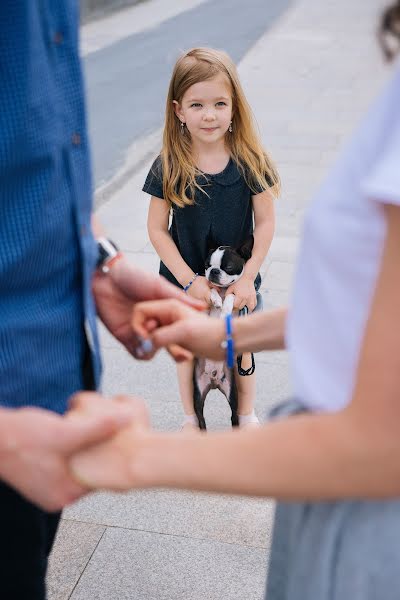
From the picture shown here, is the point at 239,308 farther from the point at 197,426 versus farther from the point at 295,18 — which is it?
the point at 295,18

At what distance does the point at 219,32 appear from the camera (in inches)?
551

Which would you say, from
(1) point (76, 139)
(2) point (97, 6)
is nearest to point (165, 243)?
(1) point (76, 139)

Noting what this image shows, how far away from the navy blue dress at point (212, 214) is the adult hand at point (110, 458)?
189 cm

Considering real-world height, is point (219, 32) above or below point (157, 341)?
below

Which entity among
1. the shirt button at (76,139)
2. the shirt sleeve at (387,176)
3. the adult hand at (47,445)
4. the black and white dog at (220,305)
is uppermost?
the shirt sleeve at (387,176)

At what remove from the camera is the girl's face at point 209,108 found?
9.51 ft

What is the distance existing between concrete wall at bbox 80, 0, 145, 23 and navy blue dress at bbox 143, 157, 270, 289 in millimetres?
14595

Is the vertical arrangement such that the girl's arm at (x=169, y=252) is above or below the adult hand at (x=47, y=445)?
below

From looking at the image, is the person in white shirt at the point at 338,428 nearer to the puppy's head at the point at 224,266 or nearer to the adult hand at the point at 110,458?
the adult hand at the point at 110,458

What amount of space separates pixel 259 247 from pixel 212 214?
0.22m

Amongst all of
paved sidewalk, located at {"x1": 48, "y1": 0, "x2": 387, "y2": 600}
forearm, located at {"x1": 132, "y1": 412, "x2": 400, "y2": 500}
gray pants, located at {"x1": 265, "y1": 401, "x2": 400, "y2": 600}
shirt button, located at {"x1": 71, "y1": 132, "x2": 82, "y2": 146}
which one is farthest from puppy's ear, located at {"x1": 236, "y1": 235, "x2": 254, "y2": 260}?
forearm, located at {"x1": 132, "y1": 412, "x2": 400, "y2": 500}

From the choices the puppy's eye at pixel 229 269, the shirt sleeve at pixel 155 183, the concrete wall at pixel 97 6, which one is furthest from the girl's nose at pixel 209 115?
the concrete wall at pixel 97 6

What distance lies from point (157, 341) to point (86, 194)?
12.2 inches

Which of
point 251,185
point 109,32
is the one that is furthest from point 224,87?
point 109,32
